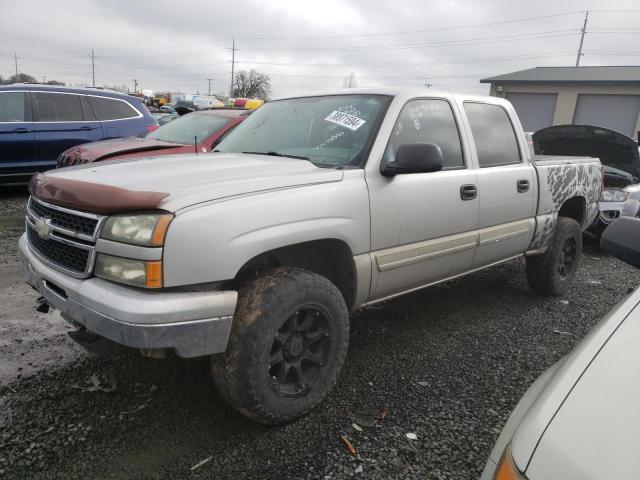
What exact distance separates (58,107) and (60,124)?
306 mm

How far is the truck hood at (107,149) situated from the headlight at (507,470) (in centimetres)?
549

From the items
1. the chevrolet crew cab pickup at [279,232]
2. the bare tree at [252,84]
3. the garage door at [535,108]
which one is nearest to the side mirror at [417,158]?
the chevrolet crew cab pickup at [279,232]

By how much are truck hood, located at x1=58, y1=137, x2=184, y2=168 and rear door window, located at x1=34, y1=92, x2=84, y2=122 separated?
1.98m

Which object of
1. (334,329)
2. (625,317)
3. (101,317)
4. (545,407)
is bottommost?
(334,329)

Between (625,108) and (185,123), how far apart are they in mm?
26134

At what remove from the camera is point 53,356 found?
3.10 metres

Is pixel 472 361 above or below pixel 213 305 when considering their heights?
below

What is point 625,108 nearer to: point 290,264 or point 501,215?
point 501,215

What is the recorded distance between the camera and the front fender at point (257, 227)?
1998mm

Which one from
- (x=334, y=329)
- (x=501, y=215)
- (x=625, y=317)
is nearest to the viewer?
(x=625, y=317)

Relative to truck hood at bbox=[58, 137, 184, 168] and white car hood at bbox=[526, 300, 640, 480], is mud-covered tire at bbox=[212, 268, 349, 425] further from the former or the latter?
truck hood at bbox=[58, 137, 184, 168]

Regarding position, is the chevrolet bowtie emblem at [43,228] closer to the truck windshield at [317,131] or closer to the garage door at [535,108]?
the truck windshield at [317,131]

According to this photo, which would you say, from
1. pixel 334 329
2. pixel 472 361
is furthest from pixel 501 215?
pixel 334 329

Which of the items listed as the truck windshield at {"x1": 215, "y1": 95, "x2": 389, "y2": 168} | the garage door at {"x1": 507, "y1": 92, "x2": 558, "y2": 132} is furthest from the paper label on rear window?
the garage door at {"x1": 507, "y1": 92, "x2": 558, "y2": 132}
